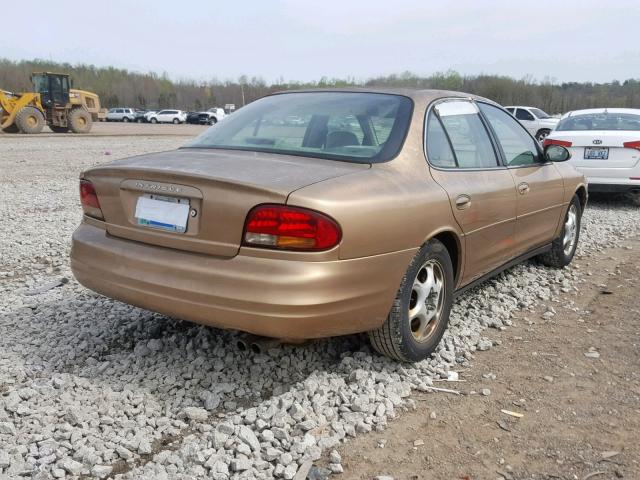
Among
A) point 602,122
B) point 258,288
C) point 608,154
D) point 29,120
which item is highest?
point 29,120

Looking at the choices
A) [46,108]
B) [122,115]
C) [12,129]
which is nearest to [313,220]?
[12,129]

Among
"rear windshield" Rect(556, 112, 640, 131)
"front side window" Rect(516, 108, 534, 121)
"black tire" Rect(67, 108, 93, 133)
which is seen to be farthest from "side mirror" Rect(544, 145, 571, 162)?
"black tire" Rect(67, 108, 93, 133)

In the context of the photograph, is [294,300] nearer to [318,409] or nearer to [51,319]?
[318,409]

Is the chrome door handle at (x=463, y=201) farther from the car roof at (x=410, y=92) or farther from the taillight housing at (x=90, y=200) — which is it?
the taillight housing at (x=90, y=200)

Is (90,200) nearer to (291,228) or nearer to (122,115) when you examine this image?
(291,228)

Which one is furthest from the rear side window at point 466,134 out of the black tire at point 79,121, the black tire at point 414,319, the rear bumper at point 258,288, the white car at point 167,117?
the white car at point 167,117

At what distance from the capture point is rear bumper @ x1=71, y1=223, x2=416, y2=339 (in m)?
2.63

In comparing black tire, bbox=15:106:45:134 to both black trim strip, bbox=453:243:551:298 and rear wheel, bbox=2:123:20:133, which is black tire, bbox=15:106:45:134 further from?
black trim strip, bbox=453:243:551:298

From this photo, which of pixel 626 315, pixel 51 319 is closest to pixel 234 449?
pixel 51 319

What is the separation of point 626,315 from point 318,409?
9.21 ft

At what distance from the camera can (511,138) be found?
463cm

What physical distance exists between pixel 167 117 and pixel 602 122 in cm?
5801

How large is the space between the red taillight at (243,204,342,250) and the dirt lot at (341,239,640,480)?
3.08 ft

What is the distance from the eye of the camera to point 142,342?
11.6 ft
